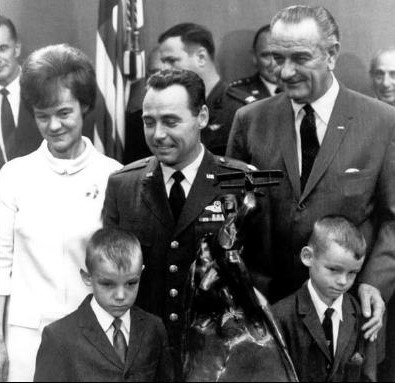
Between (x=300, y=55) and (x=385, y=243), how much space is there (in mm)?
489

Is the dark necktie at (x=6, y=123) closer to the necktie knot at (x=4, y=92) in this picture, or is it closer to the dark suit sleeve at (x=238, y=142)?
the necktie knot at (x=4, y=92)

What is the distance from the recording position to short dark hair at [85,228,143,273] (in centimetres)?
177

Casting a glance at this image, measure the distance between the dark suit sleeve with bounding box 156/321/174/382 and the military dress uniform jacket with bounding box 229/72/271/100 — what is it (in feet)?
2.69

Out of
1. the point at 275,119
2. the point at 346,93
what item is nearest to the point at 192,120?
the point at 275,119

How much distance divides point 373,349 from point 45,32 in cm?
115

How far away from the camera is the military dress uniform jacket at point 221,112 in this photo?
7.59 ft

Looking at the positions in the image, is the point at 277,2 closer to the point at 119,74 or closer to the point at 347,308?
the point at 119,74

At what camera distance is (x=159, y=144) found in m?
1.87

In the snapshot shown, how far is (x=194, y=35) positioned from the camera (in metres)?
2.23

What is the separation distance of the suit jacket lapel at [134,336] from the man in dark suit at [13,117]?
25.6 inches

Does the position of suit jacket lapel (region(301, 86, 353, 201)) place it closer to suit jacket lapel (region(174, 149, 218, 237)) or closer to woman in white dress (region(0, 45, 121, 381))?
suit jacket lapel (region(174, 149, 218, 237))

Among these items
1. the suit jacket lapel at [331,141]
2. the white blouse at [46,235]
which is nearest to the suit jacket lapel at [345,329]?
the suit jacket lapel at [331,141]

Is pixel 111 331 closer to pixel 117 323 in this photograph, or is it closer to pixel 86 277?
pixel 117 323

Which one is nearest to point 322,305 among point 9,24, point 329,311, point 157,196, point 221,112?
point 329,311
